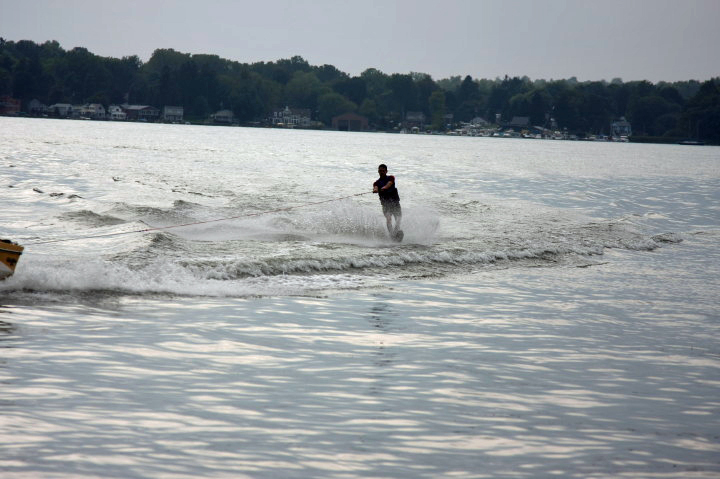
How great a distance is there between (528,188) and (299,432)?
42.3 m

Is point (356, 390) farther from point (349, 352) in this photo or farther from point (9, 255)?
point (9, 255)

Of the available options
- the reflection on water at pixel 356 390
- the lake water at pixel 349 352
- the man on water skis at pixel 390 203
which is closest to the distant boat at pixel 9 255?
the lake water at pixel 349 352

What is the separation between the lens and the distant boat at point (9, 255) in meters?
12.6

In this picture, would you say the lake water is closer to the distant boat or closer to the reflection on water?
the reflection on water

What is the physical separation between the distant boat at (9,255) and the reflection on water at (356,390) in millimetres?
1150

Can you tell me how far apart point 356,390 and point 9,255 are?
269 inches

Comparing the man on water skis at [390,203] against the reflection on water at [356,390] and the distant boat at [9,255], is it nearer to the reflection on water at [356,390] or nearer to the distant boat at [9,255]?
the reflection on water at [356,390]

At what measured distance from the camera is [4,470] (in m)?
6.39

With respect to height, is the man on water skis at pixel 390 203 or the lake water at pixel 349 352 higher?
the man on water skis at pixel 390 203

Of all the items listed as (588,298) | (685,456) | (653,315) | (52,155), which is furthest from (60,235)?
(52,155)

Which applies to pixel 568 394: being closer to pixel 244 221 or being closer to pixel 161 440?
pixel 161 440

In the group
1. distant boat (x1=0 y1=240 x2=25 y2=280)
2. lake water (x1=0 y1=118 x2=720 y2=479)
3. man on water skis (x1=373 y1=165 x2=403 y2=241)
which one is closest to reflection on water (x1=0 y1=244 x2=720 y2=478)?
lake water (x1=0 y1=118 x2=720 y2=479)

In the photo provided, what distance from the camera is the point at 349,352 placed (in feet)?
34.0

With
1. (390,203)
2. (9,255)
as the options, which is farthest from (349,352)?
(390,203)
